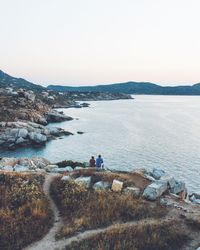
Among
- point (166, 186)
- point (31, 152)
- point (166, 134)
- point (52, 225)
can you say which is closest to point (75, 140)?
point (31, 152)

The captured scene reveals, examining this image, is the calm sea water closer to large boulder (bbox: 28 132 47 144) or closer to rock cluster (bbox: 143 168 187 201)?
large boulder (bbox: 28 132 47 144)

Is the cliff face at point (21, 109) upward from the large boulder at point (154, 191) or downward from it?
downward

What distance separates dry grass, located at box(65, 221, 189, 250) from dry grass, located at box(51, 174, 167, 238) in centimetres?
155

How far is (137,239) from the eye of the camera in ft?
69.5

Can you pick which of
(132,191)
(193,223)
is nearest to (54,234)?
(132,191)

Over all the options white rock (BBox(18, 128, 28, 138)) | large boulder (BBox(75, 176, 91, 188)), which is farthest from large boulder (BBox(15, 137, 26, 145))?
large boulder (BBox(75, 176, 91, 188))

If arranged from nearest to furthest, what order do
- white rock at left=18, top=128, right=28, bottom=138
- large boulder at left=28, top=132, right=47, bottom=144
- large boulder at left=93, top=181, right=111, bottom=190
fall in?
large boulder at left=93, top=181, right=111, bottom=190, large boulder at left=28, top=132, right=47, bottom=144, white rock at left=18, top=128, right=28, bottom=138

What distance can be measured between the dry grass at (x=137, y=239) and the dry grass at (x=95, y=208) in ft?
5.10

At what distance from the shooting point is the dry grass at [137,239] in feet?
67.1

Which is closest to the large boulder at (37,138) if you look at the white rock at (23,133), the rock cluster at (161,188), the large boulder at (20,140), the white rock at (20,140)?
the white rock at (23,133)

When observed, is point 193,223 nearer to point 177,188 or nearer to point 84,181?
point 84,181

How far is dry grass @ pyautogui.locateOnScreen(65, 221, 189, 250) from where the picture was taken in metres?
20.5

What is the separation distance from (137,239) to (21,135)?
72.2 metres

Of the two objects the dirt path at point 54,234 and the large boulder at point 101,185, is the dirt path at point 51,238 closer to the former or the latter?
the dirt path at point 54,234
